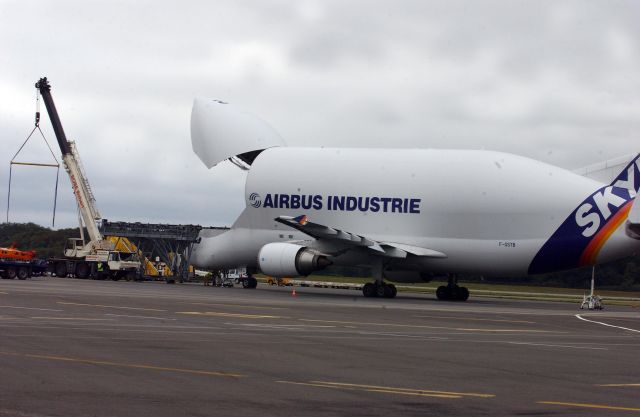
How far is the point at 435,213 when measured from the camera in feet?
149

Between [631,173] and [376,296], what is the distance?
13.6m

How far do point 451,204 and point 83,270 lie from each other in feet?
97.4

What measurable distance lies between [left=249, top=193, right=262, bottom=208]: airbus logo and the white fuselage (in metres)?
0.07

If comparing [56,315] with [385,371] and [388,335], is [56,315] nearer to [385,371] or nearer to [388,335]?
[388,335]

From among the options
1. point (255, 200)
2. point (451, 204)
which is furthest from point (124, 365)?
point (255, 200)

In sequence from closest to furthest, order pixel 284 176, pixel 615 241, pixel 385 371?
pixel 385 371 < pixel 615 241 < pixel 284 176

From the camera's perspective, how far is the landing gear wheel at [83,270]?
63344mm

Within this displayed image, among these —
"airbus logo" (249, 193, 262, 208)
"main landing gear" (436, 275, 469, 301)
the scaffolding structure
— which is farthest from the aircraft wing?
the scaffolding structure

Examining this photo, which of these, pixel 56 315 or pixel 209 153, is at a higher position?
pixel 209 153

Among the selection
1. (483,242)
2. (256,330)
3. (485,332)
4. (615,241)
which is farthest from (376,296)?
(256,330)

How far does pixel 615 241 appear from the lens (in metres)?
42.9

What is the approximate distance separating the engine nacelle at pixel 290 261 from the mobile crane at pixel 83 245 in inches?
745

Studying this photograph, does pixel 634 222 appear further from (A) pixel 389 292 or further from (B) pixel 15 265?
(B) pixel 15 265

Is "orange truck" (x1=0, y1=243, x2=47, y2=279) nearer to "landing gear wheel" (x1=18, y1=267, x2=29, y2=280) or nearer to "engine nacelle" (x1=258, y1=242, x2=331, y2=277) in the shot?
"landing gear wheel" (x1=18, y1=267, x2=29, y2=280)
